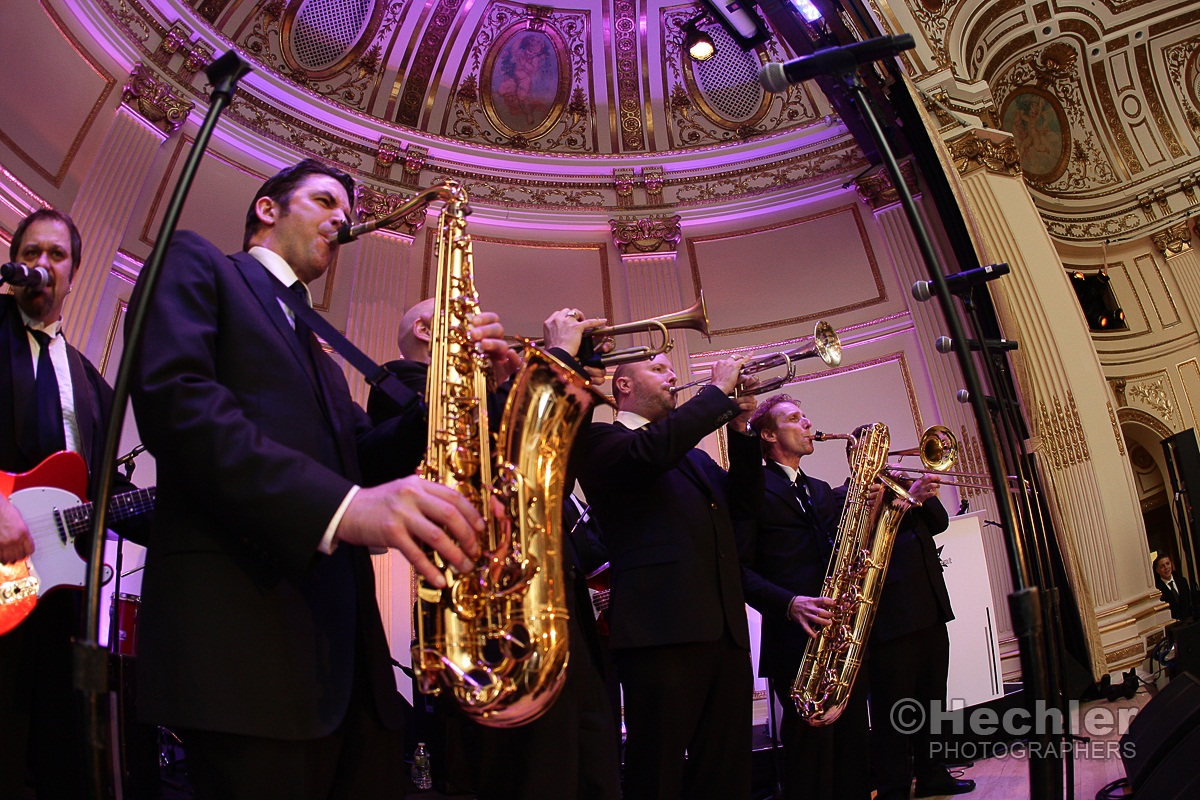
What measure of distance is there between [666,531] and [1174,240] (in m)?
10.8

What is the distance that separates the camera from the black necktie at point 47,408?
2260mm

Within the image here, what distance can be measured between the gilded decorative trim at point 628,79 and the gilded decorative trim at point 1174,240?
6.85 meters

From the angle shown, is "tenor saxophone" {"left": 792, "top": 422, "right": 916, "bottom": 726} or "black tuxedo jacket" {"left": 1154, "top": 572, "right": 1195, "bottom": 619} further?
"black tuxedo jacket" {"left": 1154, "top": 572, "right": 1195, "bottom": 619}

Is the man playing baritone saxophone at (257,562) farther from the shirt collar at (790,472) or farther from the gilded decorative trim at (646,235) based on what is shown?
the gilded decorative trim at (646,235)

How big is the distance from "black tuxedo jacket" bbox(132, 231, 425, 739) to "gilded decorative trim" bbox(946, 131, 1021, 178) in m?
7.11

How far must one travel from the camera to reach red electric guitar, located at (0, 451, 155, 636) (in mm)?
1957

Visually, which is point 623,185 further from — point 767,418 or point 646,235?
point 767,418

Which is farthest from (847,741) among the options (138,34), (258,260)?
(138,34)

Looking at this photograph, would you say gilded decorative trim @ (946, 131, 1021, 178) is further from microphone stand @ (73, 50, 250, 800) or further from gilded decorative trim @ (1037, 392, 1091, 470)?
microphone stand @ (73, 50, 250, 800)

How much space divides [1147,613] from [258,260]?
277 inches

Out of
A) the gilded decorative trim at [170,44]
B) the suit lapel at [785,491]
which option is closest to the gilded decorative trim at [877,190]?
the suit lapel at [785,491]

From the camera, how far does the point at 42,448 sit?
7.36 feet

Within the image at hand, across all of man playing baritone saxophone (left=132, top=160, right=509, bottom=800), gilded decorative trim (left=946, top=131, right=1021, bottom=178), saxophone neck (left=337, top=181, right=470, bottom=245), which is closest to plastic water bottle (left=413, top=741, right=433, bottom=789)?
man playing baritone saxophone (left=132, top=160, right=509, bottom=800)

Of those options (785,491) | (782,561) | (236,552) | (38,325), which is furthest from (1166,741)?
(38,325)
